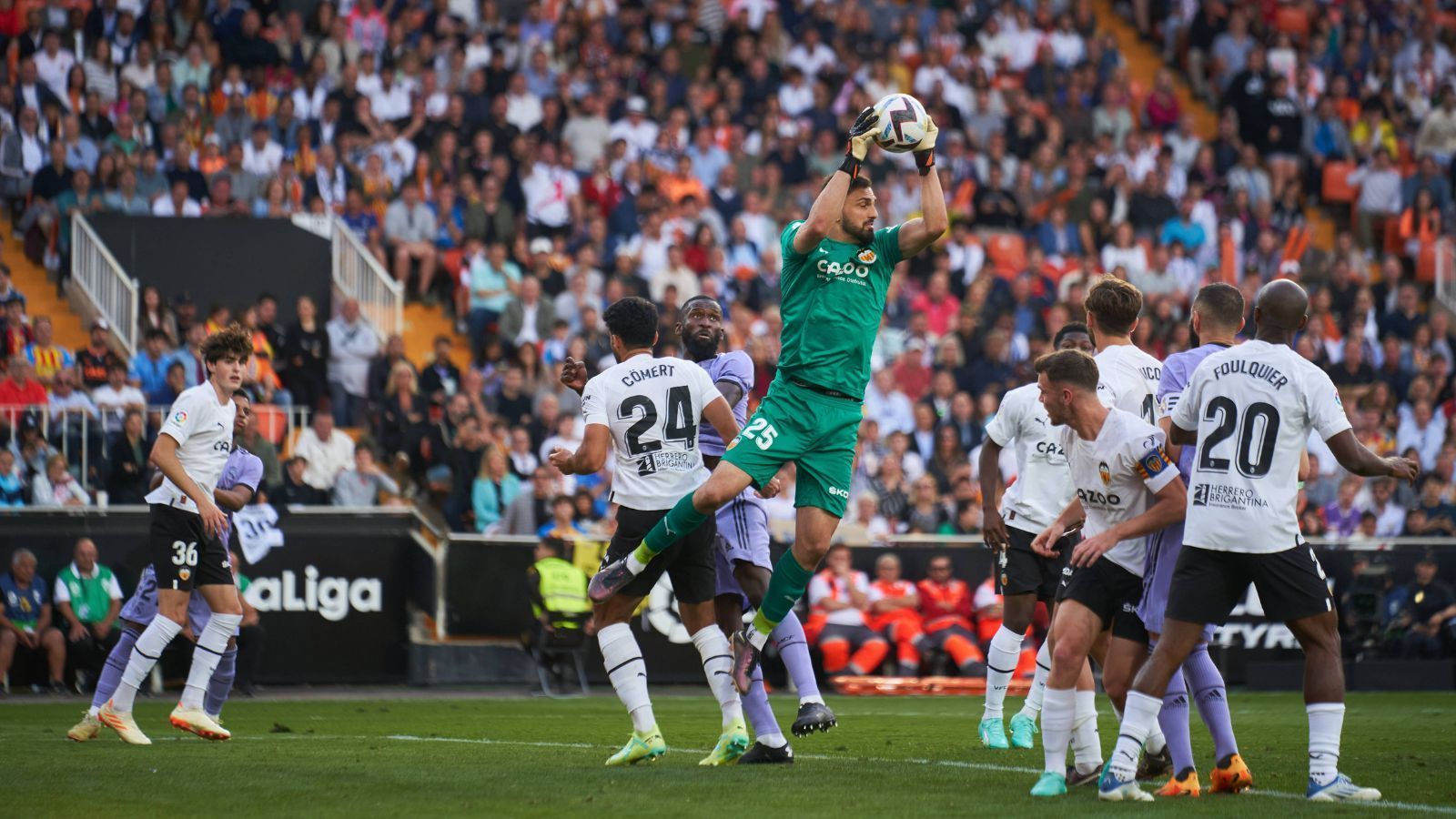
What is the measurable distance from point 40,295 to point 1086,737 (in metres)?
15.7

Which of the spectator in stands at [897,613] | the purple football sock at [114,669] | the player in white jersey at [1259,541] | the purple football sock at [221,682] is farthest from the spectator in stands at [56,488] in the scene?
the player in white jersey at [1259,541]

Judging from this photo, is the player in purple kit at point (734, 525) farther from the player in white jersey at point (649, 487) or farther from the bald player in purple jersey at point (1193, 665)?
the bald player in purple jersey at point (1193, 665)

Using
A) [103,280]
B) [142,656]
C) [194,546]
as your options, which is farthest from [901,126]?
[103,280]

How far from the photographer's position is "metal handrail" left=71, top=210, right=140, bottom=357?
19.7m

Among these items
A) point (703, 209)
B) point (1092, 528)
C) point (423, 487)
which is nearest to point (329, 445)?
point (423, 487)

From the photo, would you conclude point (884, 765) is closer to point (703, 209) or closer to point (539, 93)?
point (703, 209)

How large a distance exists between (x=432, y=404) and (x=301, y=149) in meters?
4.54

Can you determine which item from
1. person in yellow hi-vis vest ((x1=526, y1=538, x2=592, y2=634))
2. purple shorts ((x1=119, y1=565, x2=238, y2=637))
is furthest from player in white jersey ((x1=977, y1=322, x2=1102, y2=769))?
person in yellow hi-vis vest ((x1=526, y1=538, x2=592, y2=634))

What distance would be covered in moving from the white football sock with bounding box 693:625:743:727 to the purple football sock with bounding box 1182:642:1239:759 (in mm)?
2183

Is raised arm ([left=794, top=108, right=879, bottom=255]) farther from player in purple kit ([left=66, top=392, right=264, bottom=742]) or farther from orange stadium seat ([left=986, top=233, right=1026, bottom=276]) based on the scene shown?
orange stadium seat ([left=986, top=233, right=1026, bottom=276])

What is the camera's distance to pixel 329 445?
18422 mm

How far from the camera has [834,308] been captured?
8883 mm

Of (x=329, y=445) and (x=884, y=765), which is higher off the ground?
(x=329, y=445)

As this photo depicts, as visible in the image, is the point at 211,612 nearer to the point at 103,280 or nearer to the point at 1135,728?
the point at 1135,728
